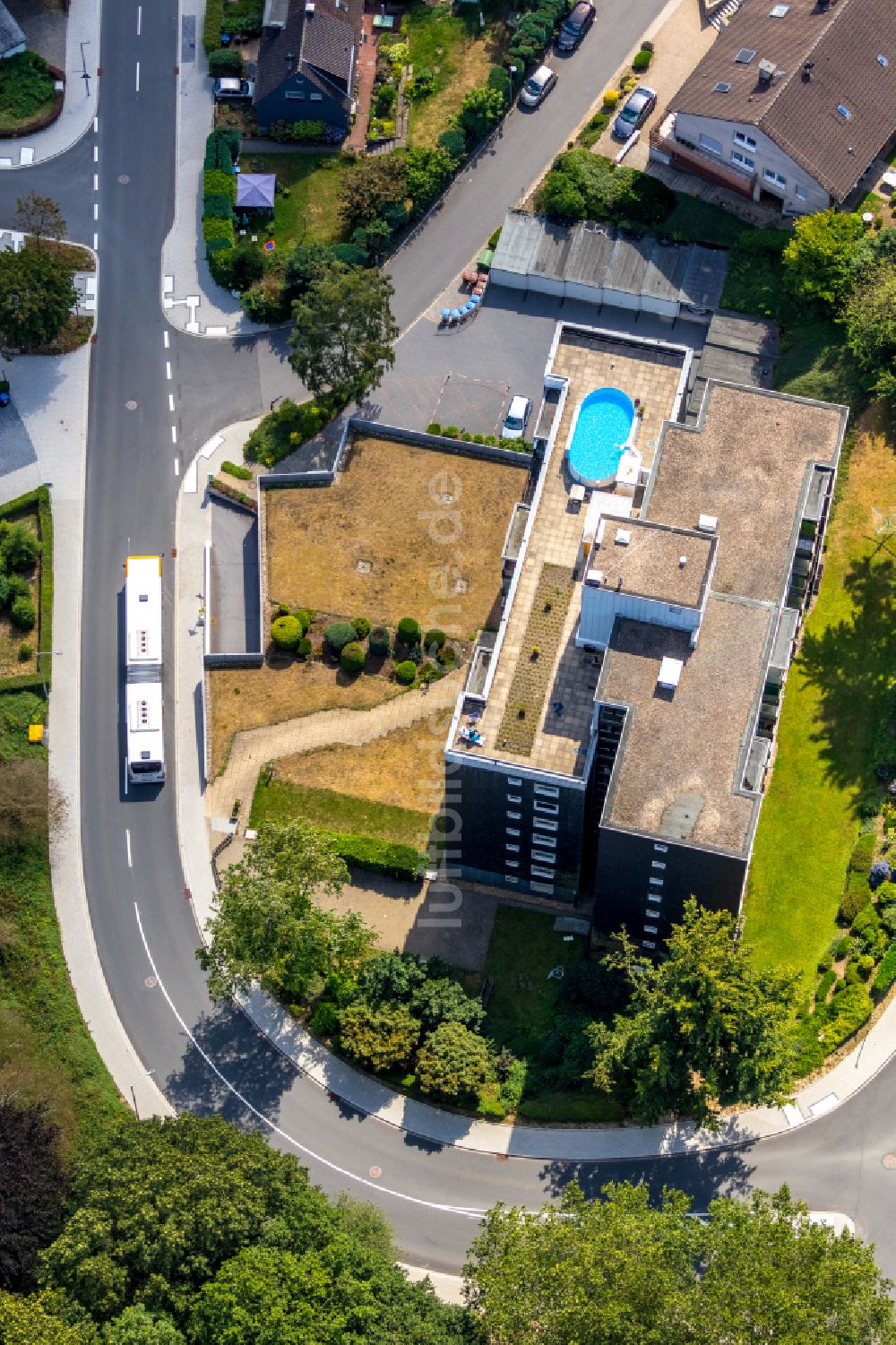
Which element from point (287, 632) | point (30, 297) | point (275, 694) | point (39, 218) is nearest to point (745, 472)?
point (287, 632)

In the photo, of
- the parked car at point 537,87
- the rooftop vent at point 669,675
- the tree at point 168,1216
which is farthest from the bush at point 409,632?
the parked car at point 537,87

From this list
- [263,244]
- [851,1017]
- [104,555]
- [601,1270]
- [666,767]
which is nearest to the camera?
[601,1270]

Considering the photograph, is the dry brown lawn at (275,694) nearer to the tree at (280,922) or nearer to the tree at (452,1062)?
the tree at (280,922)

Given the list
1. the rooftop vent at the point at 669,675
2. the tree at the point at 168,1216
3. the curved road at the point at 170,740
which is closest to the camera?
the tree at the point at 168,1216

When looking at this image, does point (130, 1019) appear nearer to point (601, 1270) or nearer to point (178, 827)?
point (178, 827)

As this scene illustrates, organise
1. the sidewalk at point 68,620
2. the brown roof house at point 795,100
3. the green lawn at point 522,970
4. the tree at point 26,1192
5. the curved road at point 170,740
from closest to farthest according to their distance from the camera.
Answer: the tree at point 26,1192, the curved road at point 170,740, the green lawn at point 522,970, the sidewalk at point 68,620, the brown roof house at point 795,100

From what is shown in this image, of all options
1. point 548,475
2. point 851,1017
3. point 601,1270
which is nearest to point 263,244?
point 548,475

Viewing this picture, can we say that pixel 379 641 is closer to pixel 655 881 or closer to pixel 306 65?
pixel 655 881
